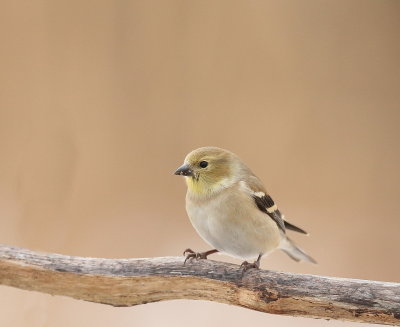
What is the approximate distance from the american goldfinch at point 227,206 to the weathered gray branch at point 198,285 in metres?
0.07

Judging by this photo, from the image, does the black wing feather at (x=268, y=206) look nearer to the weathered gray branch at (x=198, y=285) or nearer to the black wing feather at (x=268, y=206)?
the black wing feather at (x=268, y=206)

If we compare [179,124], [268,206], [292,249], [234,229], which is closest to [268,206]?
[268,206]

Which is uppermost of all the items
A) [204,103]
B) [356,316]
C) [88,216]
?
[204,103]

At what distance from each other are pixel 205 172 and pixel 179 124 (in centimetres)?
89

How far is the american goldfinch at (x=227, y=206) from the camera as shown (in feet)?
4.40

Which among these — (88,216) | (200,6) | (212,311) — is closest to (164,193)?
(88,216)

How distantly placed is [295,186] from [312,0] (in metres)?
0.77

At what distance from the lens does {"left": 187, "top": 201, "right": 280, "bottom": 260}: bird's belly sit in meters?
1.33

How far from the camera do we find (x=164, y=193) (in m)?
2.20

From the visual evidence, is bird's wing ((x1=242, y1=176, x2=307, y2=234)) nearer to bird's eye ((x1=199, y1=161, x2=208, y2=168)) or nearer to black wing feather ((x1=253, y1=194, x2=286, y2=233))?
black wing feather ((x1=253, y1=194, x2=286, y2=233))

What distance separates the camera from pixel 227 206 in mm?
1340

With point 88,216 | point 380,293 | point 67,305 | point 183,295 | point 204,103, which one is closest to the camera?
point 380,293

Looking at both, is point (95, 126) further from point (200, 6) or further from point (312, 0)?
point (312, 0)

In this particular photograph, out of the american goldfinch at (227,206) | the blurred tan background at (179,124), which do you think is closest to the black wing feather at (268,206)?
the american goldfinch at (227,206)
